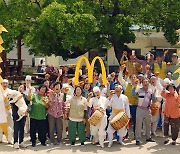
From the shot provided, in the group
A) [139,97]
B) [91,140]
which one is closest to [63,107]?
[91,140]

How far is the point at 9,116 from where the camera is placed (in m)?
9.47

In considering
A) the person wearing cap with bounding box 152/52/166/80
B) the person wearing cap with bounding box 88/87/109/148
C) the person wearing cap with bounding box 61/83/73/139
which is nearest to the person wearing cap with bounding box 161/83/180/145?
the person wearing cap with bounding box 88/87/109/148

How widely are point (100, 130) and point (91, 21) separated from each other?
17.4 feet

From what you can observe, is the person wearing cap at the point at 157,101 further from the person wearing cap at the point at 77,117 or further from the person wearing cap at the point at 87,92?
the person wearing cap at the point at 77,117

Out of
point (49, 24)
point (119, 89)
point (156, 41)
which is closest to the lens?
point (119, 89)

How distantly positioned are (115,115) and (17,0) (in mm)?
7640

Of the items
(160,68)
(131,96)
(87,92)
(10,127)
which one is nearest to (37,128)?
(10,127)

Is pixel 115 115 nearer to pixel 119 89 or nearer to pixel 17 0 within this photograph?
pixel 119 89

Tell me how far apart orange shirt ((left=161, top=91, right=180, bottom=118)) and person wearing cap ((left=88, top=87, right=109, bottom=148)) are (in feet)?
4.46

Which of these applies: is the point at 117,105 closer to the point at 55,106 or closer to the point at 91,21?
the point at 55,106

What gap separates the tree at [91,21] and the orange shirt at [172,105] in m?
5.02

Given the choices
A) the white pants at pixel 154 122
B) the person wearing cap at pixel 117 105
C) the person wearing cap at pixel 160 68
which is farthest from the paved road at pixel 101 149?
the person wearing cap at pixel 160 68

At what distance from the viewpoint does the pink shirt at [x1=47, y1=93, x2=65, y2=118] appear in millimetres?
9180

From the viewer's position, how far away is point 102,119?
30.0 feet
